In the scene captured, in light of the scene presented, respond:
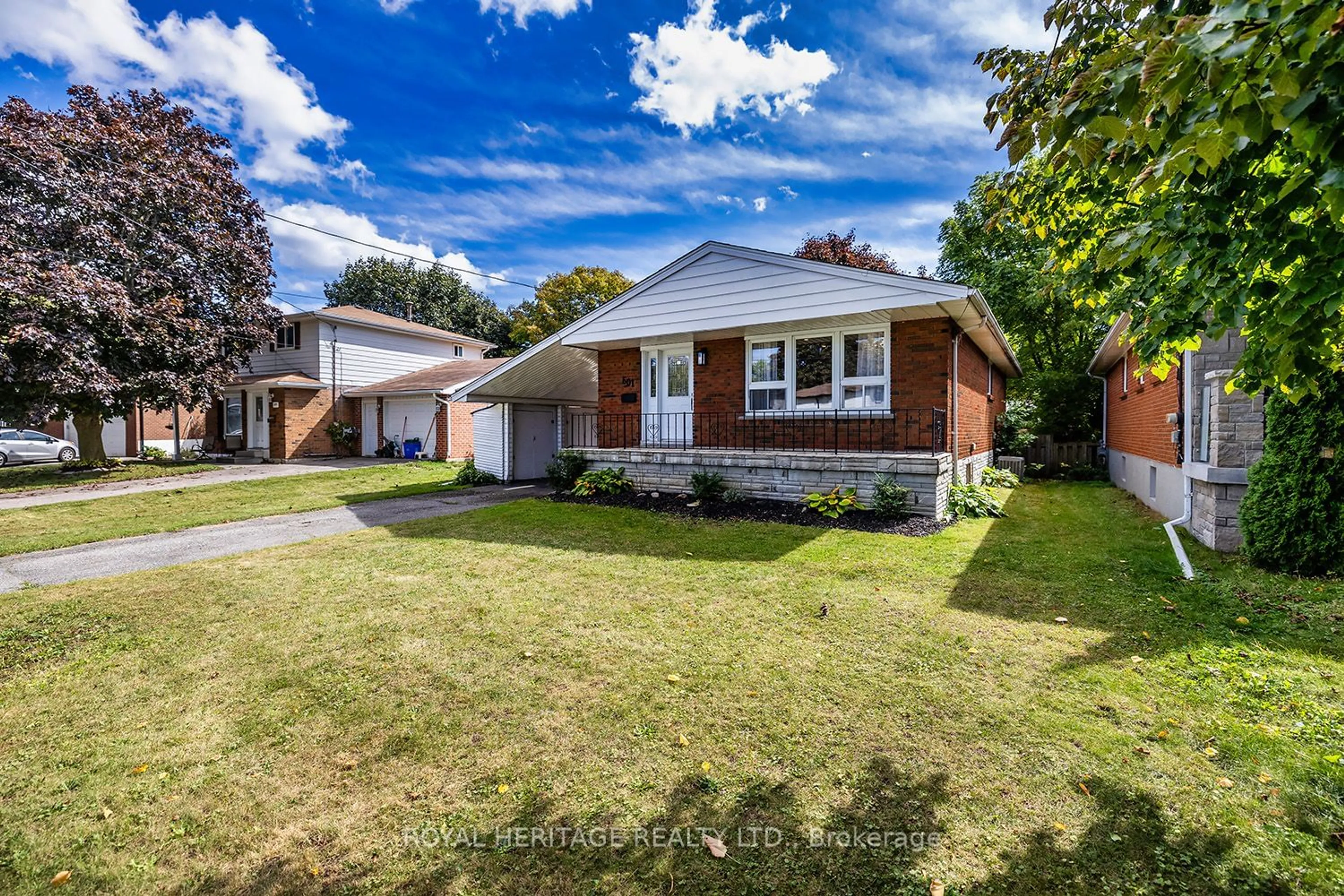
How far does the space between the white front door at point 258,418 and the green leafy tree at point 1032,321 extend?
27.4 metres

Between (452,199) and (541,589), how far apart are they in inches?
602

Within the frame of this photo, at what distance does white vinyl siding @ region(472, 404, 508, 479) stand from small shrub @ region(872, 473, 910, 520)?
1005 cm

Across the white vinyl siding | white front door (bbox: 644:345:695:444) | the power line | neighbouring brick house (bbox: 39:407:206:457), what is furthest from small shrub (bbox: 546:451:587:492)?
neighbouring brick house (bbox: 39:407:206:457)

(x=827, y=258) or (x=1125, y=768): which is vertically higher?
(x=827, y=258)

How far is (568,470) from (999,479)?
11186mm

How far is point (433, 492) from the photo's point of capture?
13.5 metres

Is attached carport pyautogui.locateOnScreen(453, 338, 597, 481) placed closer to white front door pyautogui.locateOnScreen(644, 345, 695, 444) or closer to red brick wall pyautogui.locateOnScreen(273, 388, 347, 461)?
white front door pyautogui.locateOnScreen(644, 345, 695, 444)

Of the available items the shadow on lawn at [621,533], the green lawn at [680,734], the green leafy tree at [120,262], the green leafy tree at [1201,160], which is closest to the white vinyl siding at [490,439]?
the shadow on lawn at [621,533]

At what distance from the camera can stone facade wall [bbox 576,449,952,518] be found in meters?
8.73

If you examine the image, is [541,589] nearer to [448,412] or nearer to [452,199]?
[452,199]

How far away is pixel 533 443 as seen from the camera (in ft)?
51.9

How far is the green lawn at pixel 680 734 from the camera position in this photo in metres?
2.12

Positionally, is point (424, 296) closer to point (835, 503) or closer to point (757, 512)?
point (757, 512)

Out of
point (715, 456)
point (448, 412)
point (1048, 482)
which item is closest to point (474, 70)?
point (715, 456)
